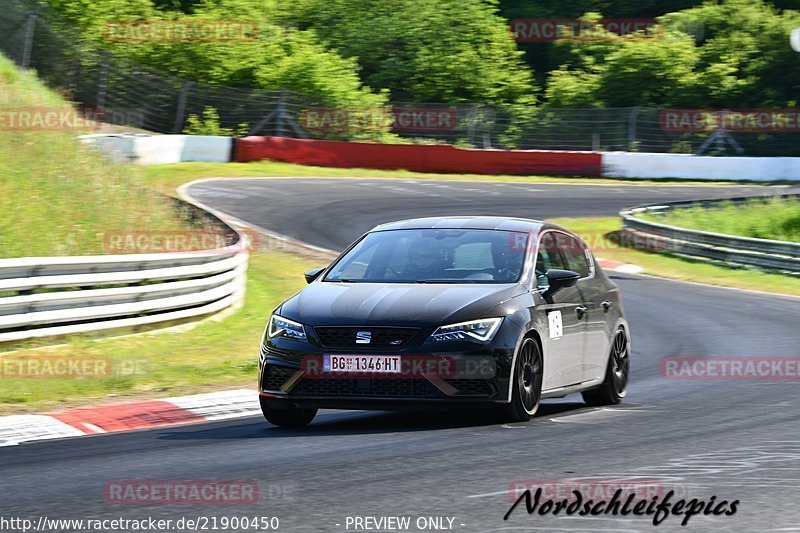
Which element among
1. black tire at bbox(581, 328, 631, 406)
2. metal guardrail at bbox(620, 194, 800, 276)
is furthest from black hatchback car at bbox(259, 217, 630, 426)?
metal guardrail at bbox(620, 194, 800, 276)

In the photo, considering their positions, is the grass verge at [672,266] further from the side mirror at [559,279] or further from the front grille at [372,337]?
the front grille at [372,337]

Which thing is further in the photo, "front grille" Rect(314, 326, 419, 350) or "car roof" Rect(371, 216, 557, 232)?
"car roof" Rect(371, 216, 557, 232)

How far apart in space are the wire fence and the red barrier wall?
1338 millimetres

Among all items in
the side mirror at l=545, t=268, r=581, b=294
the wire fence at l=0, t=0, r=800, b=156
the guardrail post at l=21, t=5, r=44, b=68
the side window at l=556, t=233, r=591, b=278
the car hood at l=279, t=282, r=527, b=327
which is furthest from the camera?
the wire fence at l=0, t=0, r=800, b=156

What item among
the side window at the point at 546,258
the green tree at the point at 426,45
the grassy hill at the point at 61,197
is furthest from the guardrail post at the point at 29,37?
the side window at the point at 546,258

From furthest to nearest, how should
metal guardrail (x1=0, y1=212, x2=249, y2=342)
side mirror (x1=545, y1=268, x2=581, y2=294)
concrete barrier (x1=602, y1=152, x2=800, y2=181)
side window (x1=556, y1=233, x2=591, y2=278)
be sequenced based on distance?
concrete barrier (x1=602, y1=152, x2=800, y2=181), metal guardrail (x1=0, y1=212, x2=249, y2=342), side window (x1=556, y1=233, x2=591, y2=278), side mirror (x1=545, y1=268, x2=581, y2=294)

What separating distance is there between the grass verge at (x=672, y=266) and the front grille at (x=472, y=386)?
17259 millimetres

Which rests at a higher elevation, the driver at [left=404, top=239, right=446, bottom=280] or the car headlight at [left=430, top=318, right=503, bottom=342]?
the driver at [left=404, top=239, right=446, bottom=280]

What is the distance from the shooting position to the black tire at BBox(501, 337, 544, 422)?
840cm

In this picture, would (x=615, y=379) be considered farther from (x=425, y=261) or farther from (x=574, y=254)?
(x=425, y=261)

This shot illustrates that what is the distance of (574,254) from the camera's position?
405 inches

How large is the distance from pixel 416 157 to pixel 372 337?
32.5 m

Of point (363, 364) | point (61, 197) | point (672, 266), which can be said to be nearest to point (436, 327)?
point (363, 364)

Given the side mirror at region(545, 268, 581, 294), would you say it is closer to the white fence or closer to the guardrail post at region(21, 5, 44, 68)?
the white fence
